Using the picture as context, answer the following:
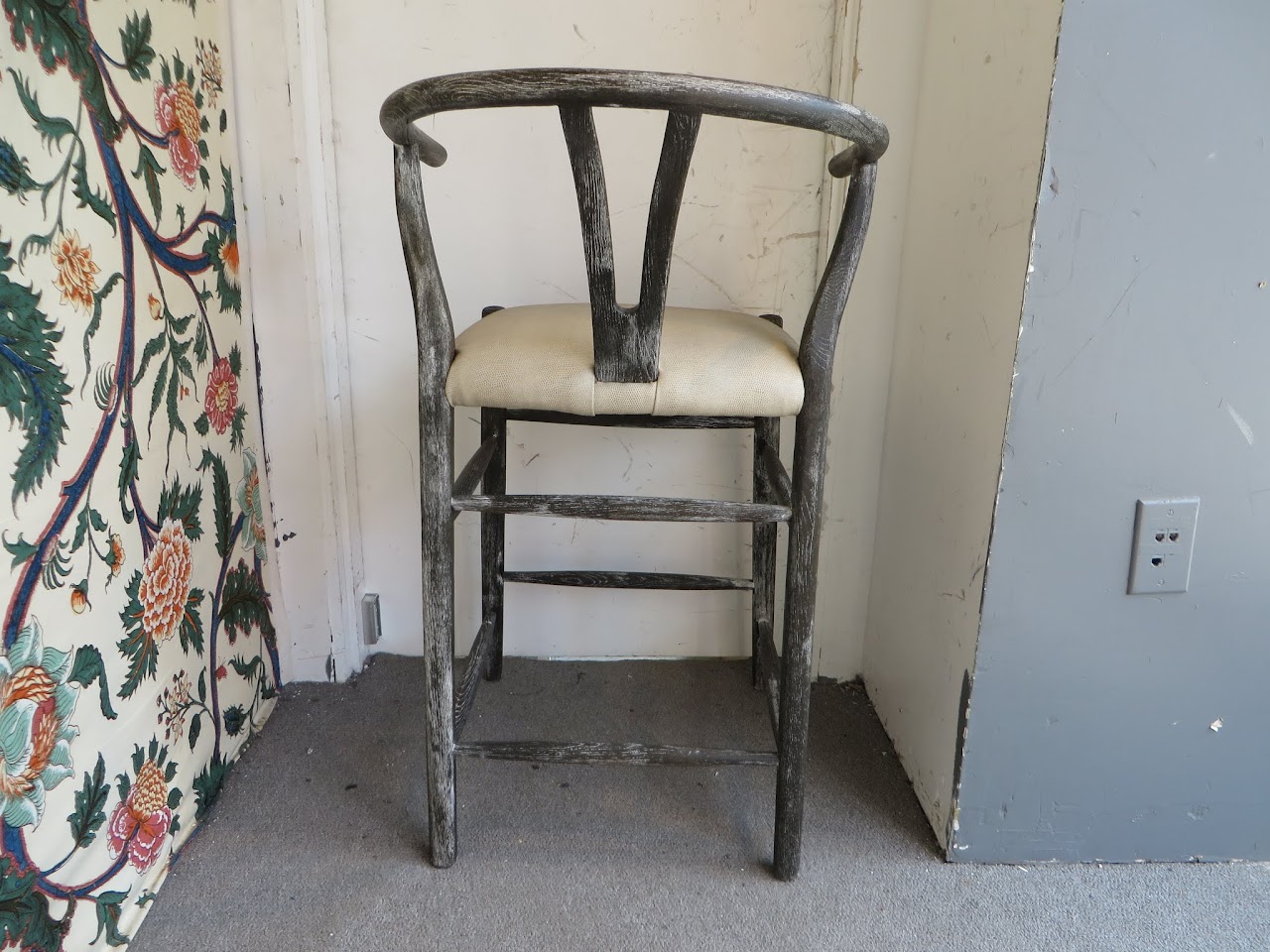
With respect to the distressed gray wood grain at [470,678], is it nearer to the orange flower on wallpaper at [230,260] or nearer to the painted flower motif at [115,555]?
the painted flower motif at [115,555]

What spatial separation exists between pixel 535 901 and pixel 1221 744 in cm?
78

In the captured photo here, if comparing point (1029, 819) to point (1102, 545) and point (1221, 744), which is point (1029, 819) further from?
point (1102, 545)

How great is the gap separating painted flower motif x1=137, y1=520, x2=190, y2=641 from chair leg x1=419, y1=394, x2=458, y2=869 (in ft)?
0.97

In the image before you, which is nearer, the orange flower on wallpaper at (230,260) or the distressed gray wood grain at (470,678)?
the distressed gray wood grain at (470,678)

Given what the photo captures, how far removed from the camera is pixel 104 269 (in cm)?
79

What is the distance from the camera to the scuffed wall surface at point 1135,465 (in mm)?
751

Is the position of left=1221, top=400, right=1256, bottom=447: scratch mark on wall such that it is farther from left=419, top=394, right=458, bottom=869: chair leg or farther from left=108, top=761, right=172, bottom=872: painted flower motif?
left=108, top=761, right=172, bottom=872: painted flower motif

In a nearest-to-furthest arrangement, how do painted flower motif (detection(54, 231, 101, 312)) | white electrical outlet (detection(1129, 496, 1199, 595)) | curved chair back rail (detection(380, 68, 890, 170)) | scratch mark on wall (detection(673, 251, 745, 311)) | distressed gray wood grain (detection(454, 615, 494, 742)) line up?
curved chair back rail (detection(380, 68, 890, 170)) → painted flower motif (detection(54, 231, 101, 312)) → white electrical outlet (detection(1129, 496, 1199, 595)) → distressed gray wood grain (detection(454, 615, 494, 742)) → scratch mark on wall (detection(673, 251, 745, 311))

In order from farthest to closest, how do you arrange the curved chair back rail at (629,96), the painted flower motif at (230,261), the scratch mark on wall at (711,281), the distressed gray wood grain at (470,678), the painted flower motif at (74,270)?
the scratch mark on wall at (711,281) → the painted flower motif at (230,261) → the distressed gray wood grain at (470,678) → the painted flower motif at (74,270) → the curved chair back rail at (629,96)

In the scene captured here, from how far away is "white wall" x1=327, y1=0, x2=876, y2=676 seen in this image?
3.66 feet

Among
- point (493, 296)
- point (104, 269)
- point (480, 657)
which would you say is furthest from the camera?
point (493, 296)

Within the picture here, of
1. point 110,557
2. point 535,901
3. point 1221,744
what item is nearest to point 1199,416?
point 1221,744

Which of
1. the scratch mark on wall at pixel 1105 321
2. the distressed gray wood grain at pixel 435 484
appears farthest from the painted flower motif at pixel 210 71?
the scratch mark on wall at pixel 1105 321

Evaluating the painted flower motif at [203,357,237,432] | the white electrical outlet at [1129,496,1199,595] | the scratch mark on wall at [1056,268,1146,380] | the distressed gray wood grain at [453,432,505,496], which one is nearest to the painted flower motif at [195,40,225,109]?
the painted flower motif at [203,357,237,432]
